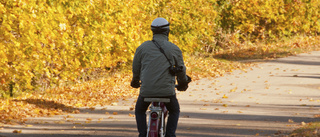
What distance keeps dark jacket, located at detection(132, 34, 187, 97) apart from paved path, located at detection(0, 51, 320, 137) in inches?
122

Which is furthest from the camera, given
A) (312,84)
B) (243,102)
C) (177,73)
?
(312,84)

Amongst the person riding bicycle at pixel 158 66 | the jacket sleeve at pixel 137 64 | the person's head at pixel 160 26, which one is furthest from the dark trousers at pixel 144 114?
the person's head at pixel 160 26

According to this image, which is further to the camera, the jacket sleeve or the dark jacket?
the jacket sleeve

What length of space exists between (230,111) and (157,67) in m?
6.43

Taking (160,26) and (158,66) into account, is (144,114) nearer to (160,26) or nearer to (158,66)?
(158,66)

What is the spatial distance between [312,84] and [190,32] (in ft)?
18.9

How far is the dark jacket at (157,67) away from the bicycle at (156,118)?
0.06 meters

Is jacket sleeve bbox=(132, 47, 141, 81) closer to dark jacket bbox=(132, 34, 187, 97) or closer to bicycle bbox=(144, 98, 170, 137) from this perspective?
dark jacket bbox=(132, 34, 187, 97)

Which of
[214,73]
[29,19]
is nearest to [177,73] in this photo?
[29,19]

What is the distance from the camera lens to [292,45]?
25094mm

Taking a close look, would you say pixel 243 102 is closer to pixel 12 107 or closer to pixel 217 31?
pixel 12 107

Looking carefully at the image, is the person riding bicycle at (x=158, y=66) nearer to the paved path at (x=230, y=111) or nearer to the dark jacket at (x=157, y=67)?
the dark jacket at (x=157, y=67)

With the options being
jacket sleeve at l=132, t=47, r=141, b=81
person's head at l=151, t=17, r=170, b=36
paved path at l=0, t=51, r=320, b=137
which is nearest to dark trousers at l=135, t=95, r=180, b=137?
jacket sleeve at l=132, t=47, r=141, b=81

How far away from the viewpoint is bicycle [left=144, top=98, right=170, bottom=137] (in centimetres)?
540
